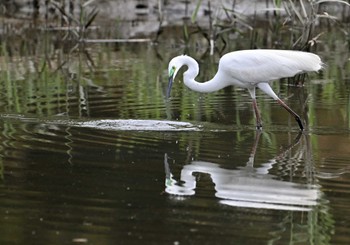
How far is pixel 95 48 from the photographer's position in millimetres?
19672

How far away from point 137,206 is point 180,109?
16.5 feet

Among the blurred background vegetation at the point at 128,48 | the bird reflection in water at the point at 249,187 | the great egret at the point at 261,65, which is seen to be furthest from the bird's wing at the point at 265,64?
the bird reflection in water at the point at 249,187

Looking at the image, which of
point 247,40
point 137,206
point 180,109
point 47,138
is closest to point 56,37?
point 247,40

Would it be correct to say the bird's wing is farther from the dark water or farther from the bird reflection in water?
the bird reflection in water

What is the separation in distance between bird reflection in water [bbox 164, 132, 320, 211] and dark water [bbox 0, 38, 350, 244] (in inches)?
0.5

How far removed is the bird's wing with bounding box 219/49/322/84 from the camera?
1006 centimetres

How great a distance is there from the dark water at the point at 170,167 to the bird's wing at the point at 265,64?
1.78ft

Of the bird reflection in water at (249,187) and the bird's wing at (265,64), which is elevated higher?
the bird's wing at (265,64)

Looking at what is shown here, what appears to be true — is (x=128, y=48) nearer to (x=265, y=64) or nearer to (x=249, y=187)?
(x=265, y=64)

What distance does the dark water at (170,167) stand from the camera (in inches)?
230

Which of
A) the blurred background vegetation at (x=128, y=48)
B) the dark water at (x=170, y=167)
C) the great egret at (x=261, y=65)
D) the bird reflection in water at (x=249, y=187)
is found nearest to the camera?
the dark water at (x=170, y=167)

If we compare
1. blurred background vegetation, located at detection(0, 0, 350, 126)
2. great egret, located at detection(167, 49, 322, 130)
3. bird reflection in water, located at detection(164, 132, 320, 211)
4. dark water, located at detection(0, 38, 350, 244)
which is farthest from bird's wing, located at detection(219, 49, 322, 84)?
bird reflection in water, located at detection(164, 132, 320, 211)

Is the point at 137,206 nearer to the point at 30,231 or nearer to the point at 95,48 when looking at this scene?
the point at 30,231

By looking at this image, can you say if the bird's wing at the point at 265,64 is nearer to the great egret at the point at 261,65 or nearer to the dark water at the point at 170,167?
the great egret at the point at 261,65
